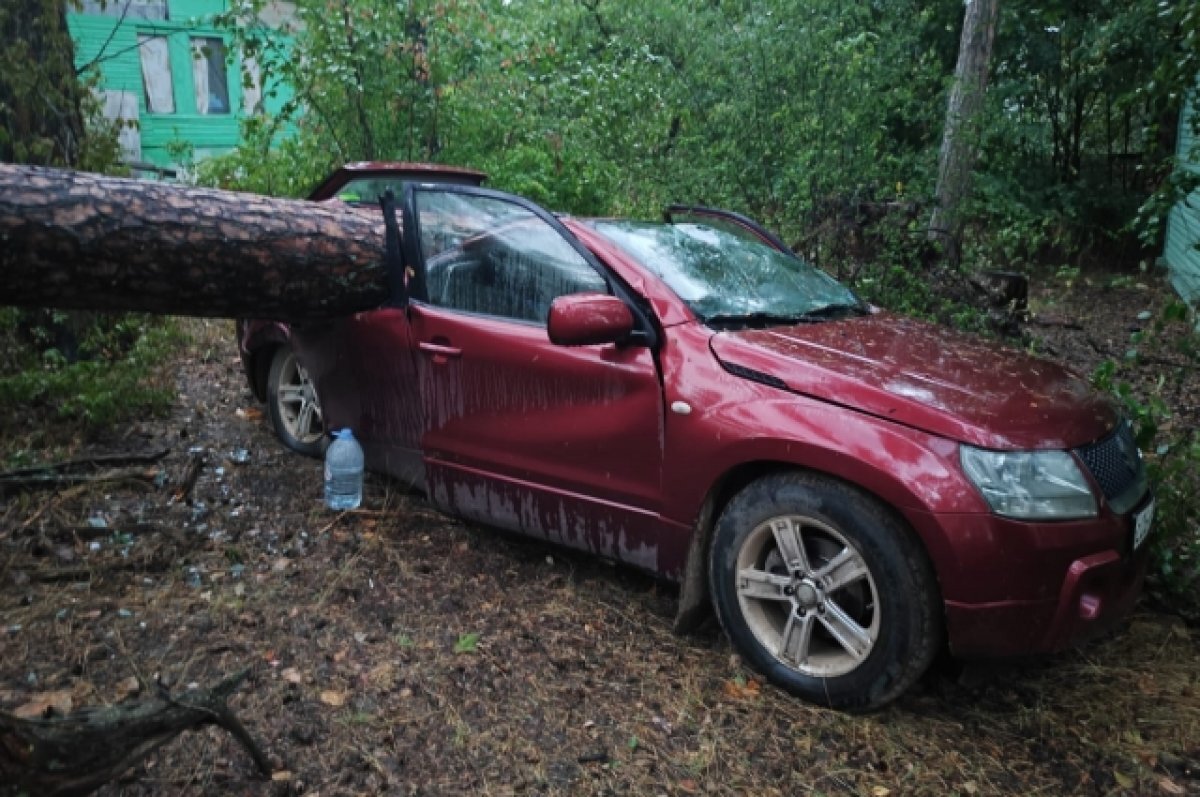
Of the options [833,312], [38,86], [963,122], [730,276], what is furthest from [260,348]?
[963,122]

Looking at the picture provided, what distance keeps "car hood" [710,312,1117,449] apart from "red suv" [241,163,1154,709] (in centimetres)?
1

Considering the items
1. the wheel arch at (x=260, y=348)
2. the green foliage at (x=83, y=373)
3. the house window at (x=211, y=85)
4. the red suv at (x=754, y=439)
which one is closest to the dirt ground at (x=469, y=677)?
the red suv at (x=754, y=439)

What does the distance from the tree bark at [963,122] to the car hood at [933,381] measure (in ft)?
14.3

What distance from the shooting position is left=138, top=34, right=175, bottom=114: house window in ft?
60.1

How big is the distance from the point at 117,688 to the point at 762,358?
2.47m

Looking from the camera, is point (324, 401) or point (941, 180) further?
point (941, 180)

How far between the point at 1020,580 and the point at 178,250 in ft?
11.5

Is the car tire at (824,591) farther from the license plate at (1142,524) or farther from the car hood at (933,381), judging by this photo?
the license plate at (1142,524)

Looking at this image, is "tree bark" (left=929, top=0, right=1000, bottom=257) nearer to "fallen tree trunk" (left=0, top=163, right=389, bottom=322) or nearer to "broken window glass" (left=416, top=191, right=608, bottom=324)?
"broken window glass" (left=416, top=191, right=608, bottom=324)

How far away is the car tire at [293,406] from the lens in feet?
16.7

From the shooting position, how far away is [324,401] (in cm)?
467

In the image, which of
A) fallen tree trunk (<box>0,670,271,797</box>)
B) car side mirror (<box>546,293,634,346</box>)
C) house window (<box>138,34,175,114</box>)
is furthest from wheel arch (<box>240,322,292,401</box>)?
house window (<box>138,34,175,114</box>)

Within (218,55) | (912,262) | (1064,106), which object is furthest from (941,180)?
(218,55)

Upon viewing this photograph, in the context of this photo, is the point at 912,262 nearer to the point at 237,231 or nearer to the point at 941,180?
the point at 941,180
